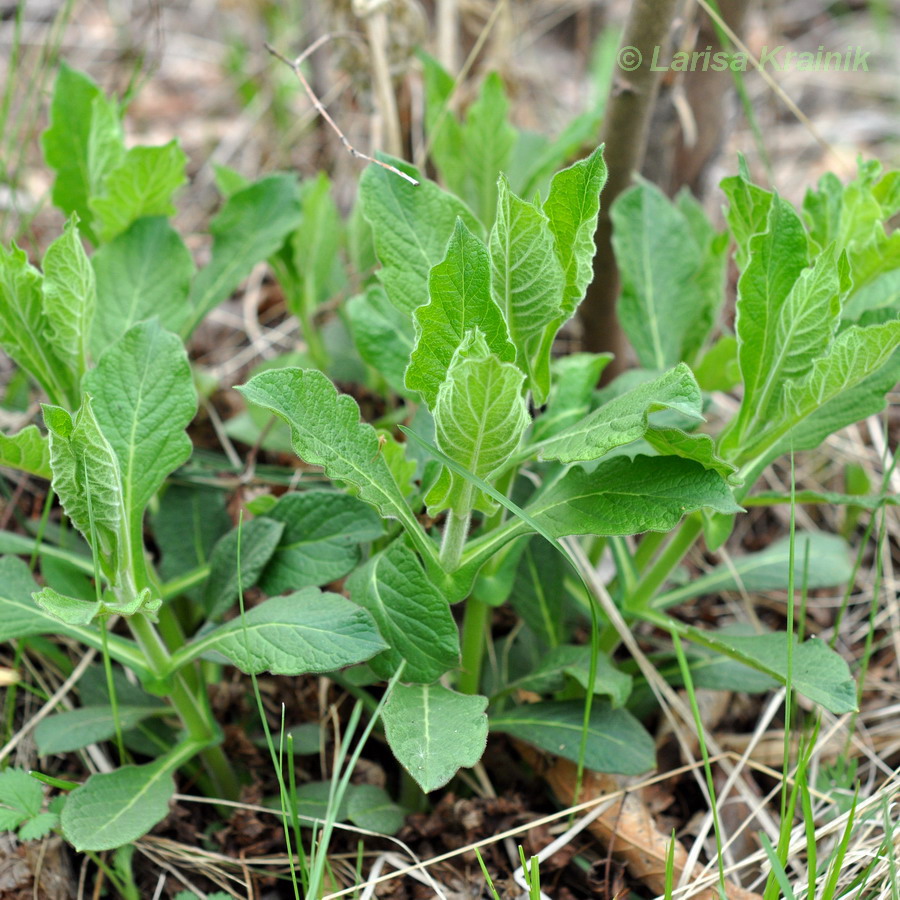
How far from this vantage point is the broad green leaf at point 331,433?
1.29 meters

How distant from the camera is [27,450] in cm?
147

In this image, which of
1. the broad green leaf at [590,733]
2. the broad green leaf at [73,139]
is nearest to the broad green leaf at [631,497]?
the broad green leaf at [590,733]

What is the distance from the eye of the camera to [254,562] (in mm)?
1654

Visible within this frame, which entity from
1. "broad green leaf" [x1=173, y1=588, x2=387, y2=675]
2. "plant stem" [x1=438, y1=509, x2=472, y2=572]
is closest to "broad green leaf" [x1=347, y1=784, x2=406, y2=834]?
"broad green leaf" [x1=173, y1=588, x2=387, y2=675]

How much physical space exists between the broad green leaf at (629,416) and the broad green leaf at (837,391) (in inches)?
11.0

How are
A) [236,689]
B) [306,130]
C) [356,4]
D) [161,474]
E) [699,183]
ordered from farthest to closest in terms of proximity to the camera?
1. [306,130]
2. [699,183]
3. [356,4]
4. [236,689]
5. [161,474]

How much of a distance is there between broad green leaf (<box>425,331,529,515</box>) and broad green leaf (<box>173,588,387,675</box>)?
281mm

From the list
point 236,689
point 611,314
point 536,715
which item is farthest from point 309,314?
point 536,715

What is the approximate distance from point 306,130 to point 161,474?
7.39 ft

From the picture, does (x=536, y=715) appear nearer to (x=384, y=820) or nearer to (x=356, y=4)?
(x=384, y=820)

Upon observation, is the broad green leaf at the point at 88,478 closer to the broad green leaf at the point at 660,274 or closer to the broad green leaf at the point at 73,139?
the broad green leaf at the point at 73,139

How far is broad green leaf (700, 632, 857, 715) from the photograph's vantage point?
4.57 ft

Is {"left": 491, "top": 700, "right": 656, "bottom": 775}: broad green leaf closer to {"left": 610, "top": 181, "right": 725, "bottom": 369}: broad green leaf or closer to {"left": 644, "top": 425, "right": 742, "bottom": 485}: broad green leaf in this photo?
{"left": 644, "top": 425, "right": 742, "bottom": 485}: broad green leaf

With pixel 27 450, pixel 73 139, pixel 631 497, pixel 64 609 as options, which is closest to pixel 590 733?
pixel 631 497
